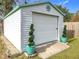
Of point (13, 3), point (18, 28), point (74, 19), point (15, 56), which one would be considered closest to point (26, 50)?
point (15, 56)

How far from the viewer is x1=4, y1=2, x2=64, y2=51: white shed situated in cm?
866

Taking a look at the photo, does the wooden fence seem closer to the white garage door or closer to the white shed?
the white shed

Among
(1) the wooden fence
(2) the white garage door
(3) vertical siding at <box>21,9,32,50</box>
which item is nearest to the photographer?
(3) vertical siding at <box>21,9,32,50</box>

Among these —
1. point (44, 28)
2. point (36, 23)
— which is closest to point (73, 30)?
point (44, 28)

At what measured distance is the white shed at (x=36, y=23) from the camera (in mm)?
8656

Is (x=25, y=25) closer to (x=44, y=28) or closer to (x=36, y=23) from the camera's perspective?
(x=36, y=23)

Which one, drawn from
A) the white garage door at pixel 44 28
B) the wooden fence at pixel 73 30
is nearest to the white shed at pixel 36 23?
the white garage door at pixel 44 28

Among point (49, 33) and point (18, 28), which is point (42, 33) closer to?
point (49, 33)

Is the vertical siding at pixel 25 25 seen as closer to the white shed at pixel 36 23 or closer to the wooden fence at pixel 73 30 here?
the white shed at pixel 36 23

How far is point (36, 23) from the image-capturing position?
31.9 feet

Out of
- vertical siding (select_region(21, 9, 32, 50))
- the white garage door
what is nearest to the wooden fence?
the white garage door

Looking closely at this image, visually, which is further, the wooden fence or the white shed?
the wooden fence

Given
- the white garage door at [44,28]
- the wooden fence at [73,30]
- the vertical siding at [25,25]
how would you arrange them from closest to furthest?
the vertical siding at [25,25], the white garage door at [44,28], the wooden fence at [73,30]

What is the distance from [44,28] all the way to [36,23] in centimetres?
108
